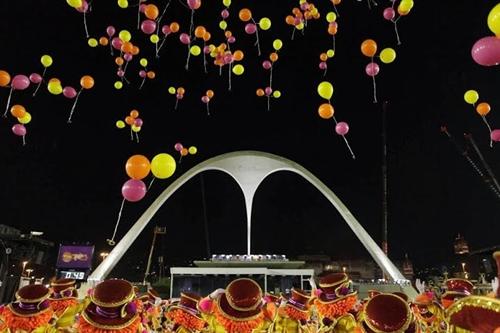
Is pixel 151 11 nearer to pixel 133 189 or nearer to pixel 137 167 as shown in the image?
pixel 137 167

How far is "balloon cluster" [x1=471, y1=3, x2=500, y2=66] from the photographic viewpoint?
206 inches

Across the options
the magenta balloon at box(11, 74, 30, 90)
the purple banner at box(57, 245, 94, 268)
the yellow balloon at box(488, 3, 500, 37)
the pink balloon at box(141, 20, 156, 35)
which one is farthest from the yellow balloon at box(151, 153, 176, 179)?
the purple banner at box(57, 245, 94, 268)

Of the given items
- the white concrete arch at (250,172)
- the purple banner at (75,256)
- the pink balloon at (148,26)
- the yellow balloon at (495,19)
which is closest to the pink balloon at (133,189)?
the pink balloon at (148,26)

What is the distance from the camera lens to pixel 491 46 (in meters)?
5.44

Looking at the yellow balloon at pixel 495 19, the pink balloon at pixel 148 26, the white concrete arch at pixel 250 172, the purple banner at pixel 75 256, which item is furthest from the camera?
the purple banner at pixel 75 256

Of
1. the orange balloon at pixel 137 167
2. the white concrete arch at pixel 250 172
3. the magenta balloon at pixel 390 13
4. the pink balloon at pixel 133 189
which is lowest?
the pink balloon at pixel 133 189

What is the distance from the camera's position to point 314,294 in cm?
357

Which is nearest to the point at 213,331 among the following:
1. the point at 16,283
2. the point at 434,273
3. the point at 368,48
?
the point at 368,48

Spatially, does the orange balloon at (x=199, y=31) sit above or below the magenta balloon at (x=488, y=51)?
above

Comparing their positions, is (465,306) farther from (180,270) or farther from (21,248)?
(21,248)

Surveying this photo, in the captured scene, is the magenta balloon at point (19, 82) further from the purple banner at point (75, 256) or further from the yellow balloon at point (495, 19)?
the purple banner at point (75, 256)

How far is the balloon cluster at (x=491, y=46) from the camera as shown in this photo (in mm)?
5242

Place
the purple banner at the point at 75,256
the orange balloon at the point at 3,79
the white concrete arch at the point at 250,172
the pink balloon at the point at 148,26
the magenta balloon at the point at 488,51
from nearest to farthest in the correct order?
the magenta balloon at the point at 488,51, the orange balloon at the point at 3,79, the pink balloon at the point at 148,26, the white concrete arch at the point at 250,172, the purple banner at the point at 75,256

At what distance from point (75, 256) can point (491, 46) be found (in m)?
46.2
